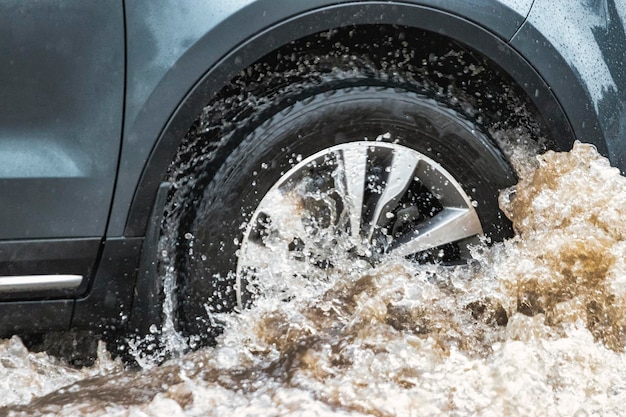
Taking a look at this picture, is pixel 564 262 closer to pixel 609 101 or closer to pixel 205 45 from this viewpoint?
pixel 609 101

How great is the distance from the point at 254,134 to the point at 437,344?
788 millimetres

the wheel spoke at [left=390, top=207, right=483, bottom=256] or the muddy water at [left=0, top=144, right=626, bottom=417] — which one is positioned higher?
the wheel spoke at [left=390, top=207, right=483, bottom=256]

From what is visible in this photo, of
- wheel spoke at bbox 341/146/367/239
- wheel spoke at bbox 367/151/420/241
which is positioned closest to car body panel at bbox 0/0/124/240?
wheel spoke at bbox 341/146/367/239

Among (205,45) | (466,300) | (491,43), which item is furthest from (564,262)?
(205,45)

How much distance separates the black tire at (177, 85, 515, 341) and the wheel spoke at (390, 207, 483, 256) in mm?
178

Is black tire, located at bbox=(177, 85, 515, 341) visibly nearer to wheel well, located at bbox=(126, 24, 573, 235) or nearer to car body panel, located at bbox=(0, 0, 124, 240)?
wheel well, located at bbox=(126, 24, 573, 235)

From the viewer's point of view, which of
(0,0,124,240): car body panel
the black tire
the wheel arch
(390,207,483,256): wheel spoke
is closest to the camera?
(0,0,124,240): car body panel

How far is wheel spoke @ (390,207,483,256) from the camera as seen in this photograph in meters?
2.42

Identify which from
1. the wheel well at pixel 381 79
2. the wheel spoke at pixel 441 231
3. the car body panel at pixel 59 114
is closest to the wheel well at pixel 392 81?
the wheel well at pixel 381 79

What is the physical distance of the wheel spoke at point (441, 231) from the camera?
242 centimetres

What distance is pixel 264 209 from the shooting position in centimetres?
228

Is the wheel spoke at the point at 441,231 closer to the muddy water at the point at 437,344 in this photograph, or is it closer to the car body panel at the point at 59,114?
the muddy water at the point at 437,344

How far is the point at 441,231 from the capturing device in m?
2.43

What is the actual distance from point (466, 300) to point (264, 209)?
675 millimetres
